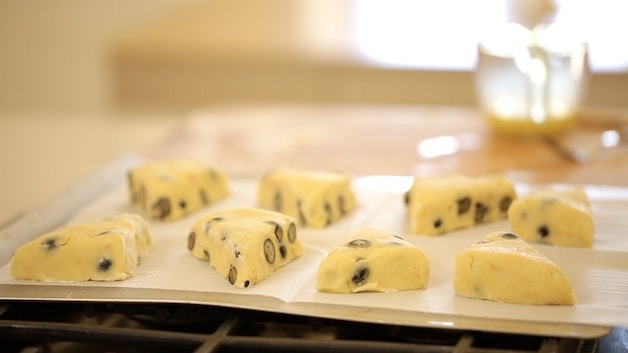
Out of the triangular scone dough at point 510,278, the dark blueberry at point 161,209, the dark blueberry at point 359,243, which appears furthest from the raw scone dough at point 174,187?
the triangular scone dough at point 510,278

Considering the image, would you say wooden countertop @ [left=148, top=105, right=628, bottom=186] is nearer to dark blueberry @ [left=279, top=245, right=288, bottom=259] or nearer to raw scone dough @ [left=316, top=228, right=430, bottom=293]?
dark blueberry @ [left=279, top=245, right=288, bottom=259]

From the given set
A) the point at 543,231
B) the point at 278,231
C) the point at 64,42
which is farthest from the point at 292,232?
the point at 64,42

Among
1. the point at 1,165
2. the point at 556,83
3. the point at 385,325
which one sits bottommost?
the point at 1,165

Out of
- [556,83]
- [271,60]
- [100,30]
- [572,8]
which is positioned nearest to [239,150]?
[556,83]

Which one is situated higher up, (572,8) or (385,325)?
(572,8)

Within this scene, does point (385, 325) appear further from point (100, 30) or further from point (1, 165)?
point (100, 30)

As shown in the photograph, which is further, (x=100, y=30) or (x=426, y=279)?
(x=100, y=30)

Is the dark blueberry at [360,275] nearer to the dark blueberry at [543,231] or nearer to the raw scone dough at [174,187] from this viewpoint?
the dark blueberry at [543,231]

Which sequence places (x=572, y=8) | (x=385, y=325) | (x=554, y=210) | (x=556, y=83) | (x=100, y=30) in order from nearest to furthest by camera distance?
(x=385, y=325)
(x=554, y=210)
(x=556, y=83)
(x=572, y=8)
(x=100, y=30)
